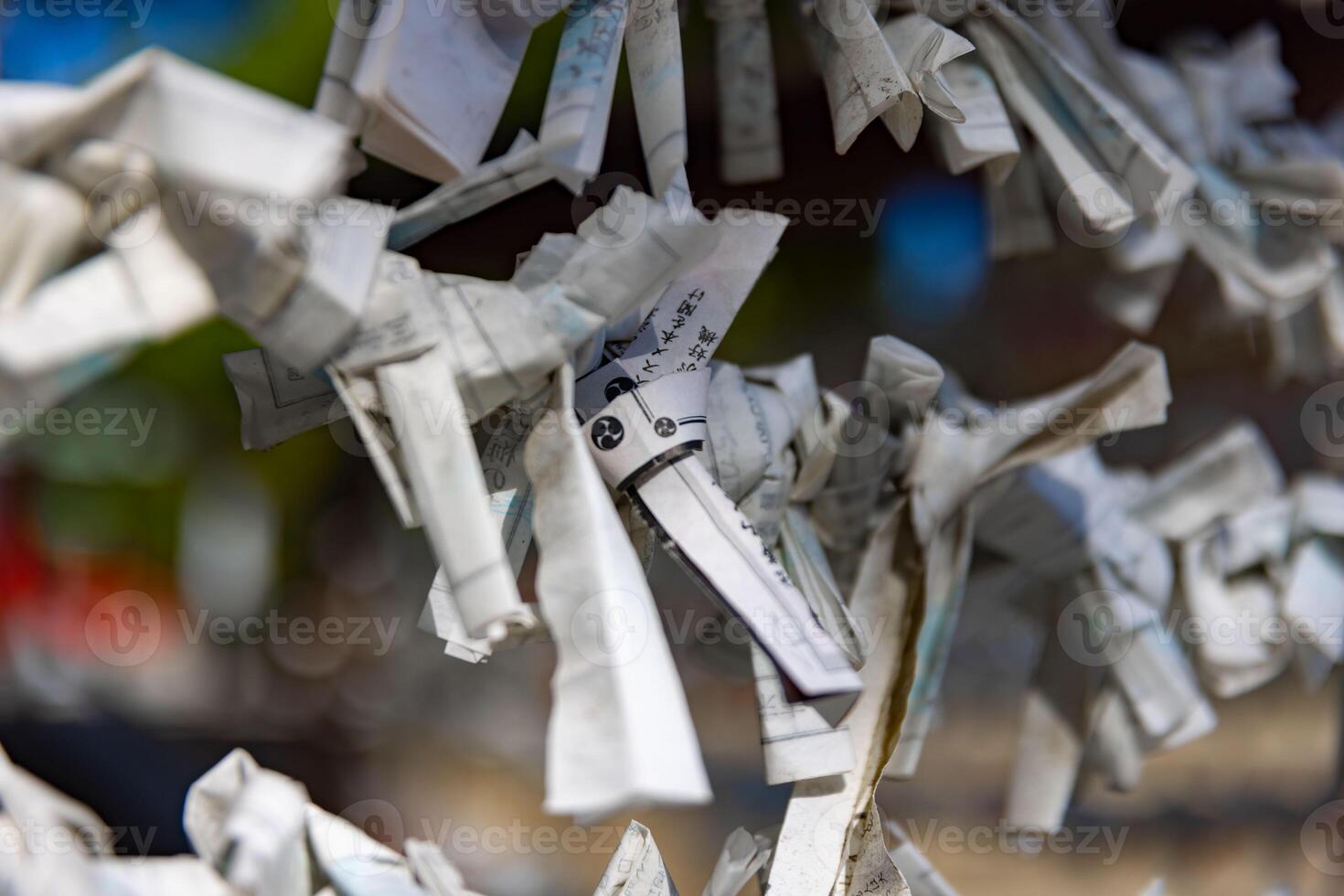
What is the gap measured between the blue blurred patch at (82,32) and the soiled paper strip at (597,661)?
1.83 feet

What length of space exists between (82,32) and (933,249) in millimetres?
560

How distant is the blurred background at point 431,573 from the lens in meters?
0.67

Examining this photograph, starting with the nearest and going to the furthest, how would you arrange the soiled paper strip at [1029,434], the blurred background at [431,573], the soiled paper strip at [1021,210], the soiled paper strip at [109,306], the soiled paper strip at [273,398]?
the soiled paper strip at [109,306]
the soiled paper strip at [273,398]
the soiled paper strip at [1029,434]
the soiled paper strip at [1021,210]
the blurred background at [431,573]

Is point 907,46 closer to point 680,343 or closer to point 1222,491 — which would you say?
point 680,343

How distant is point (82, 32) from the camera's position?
0.70 m

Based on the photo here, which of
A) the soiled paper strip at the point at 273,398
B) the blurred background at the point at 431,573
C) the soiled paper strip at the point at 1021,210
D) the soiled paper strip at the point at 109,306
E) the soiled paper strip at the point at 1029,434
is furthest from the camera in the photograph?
the blurred background at the point at 431,573

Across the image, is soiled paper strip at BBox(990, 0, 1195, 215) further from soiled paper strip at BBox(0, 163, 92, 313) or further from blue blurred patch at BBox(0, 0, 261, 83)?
blue blurred patch at BBox(0, 0, 261, 83)

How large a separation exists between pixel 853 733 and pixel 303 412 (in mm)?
230

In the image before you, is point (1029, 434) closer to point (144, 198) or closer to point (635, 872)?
point (635, 872)

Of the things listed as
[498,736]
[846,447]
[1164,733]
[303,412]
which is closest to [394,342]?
[303,412]

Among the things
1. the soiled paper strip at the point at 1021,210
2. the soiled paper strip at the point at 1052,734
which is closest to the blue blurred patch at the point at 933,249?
the soiled paper strip at the point at 1021,210

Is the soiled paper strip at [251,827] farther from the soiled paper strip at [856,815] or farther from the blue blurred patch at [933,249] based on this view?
the blue blurred patch at [933,249]

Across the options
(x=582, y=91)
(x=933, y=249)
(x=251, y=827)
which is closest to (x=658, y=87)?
(x=582, y=91)

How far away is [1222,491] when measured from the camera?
0.60m
